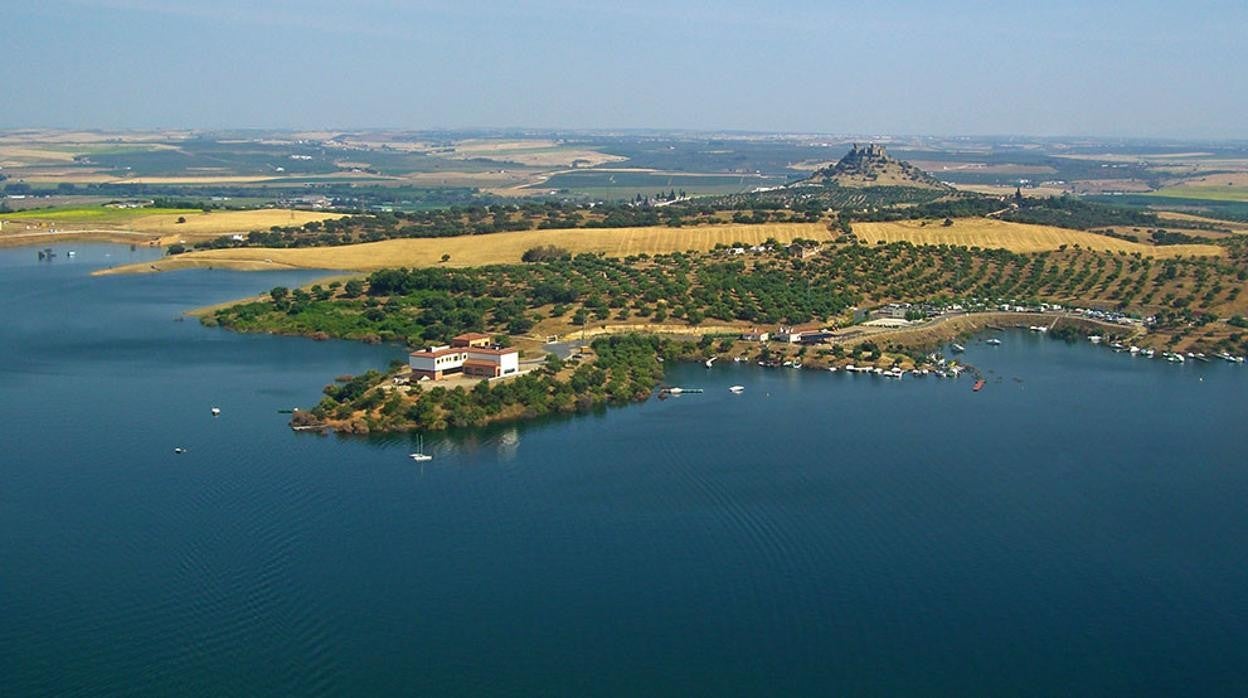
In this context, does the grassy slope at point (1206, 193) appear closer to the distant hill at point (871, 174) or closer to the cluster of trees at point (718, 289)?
the distant hill at point (871, 174)

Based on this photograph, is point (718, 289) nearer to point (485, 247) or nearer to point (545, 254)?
point (545, 254)

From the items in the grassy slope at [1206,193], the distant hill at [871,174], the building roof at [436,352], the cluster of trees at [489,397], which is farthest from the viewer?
the grassy slope at [1206,193]

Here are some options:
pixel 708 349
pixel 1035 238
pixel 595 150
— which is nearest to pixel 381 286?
pixel 708 349

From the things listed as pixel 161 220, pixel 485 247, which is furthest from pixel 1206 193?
pixel 161 220

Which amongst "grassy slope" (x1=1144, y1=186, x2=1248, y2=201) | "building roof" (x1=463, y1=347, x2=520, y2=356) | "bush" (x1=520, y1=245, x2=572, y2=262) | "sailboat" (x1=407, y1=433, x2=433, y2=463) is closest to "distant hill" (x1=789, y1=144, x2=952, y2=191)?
"grassy slope" (x1=1144, y1=186, x2=1248, y2=201)

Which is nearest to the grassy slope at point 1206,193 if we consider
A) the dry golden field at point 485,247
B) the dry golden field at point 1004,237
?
the dry golden field at point 1004,237

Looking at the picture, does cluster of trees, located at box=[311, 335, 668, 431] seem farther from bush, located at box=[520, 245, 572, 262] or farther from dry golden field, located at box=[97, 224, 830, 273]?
dry golden field, located at box=[97, 224, 830, 273]
